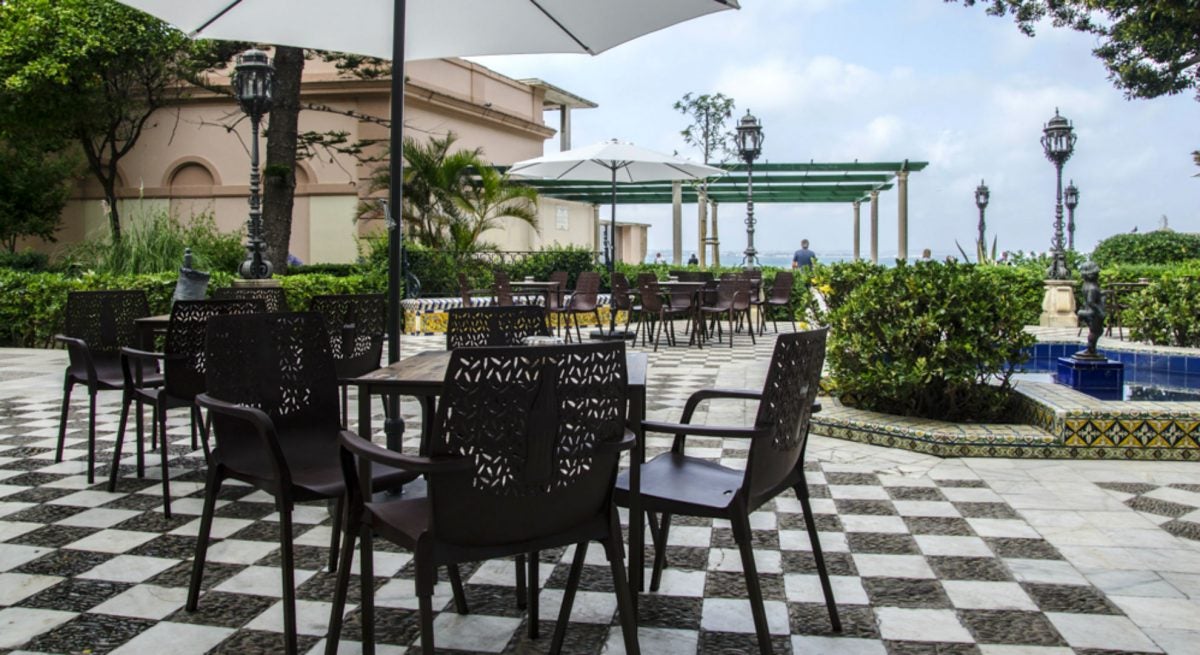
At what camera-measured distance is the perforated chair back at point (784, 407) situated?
83.4 inches

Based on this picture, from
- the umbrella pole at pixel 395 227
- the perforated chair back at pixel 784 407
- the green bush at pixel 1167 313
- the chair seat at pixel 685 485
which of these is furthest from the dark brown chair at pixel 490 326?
the green bush at pixel 1167 313

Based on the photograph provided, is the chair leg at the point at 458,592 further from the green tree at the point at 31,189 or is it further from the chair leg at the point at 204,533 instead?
the green tree at the point at 31,189

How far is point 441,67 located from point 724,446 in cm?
1476

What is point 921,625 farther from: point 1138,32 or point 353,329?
point 1138,32

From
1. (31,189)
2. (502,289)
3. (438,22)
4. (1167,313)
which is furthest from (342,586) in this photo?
(31,189)

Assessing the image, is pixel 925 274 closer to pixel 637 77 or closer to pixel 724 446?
pixel 724 446

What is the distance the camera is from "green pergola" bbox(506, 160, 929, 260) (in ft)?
53.5

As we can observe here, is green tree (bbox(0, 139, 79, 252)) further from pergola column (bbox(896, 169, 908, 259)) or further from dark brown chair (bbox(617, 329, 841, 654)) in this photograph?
dark brown chair (bbox(617, 329, 841, 654))

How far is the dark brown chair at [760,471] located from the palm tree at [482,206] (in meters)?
11.6

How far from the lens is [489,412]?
1.76m

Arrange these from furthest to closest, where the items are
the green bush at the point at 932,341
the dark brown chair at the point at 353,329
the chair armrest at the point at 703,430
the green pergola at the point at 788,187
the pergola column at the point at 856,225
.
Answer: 1. the pergola column at the point at 856,225
2. the green pergola at the point at 788,187
3. the green bush at the point at 932,341
4. the dark brown chair at the point at 353,329
5. the chair armrest at the point at 703,430

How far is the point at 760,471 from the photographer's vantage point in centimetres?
214

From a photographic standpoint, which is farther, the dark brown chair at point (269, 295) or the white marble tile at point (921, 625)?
the dark brown chair at point (269, 295)

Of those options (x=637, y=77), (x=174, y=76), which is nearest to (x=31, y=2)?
(x=174, y=76)
